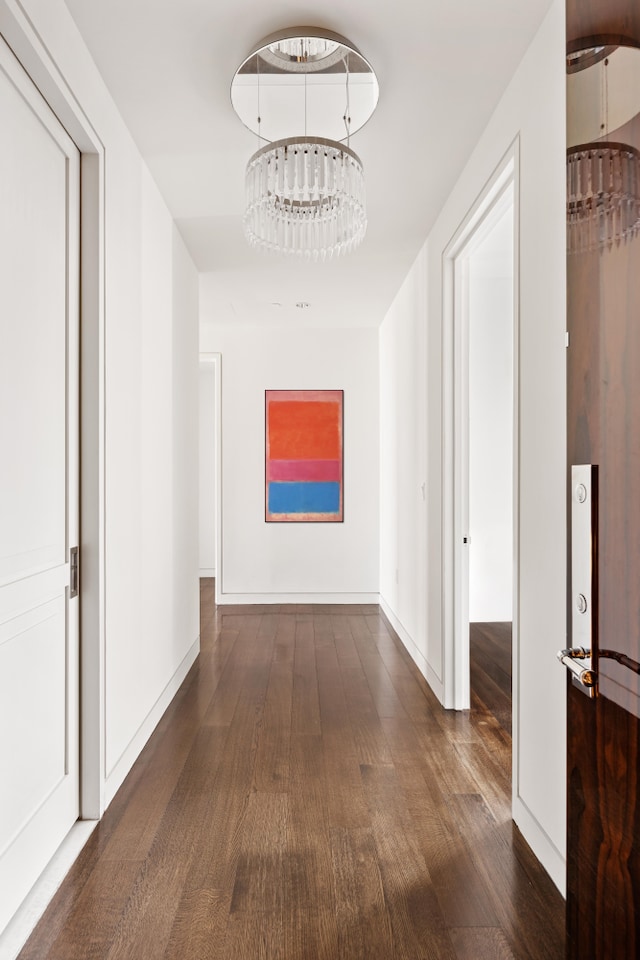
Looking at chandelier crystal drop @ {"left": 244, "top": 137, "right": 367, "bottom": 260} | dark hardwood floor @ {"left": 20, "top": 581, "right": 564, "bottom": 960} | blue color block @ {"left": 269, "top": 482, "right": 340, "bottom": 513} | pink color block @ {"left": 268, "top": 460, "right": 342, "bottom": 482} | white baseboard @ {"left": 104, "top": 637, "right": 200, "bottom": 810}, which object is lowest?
dark hardwood floor @ {"left": 20, "top": 581, "right": 564, "bottom": 960}

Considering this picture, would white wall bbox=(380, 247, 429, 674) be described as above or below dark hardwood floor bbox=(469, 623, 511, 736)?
above

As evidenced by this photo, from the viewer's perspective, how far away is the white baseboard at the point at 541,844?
5.79 ft

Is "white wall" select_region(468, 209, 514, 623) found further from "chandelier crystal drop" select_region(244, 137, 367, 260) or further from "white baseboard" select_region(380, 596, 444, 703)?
"chandelier crystal drop" select_region(244, 137, 367, 260)

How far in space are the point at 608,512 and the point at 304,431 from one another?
5036 mm

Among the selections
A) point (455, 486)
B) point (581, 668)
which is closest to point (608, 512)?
point (581, 668)

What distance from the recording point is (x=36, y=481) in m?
1.81

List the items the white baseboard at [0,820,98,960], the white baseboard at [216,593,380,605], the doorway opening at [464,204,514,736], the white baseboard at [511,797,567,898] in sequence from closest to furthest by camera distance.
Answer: the white baseboard at [0,820,98,960]
the white baseboard at [511,797,567,898]
the doorway opening at [464,204,514,736]
the white baseboard at [216,593,380,605]

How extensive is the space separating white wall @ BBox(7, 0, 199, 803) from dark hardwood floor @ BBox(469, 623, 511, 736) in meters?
1.65

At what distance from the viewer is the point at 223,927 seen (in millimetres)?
1626

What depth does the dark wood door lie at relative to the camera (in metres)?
0.96

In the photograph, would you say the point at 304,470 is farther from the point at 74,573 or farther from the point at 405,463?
the point at 74,573

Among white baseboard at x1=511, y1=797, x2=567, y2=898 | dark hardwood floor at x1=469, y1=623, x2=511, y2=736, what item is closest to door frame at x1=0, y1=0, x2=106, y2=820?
white baseboard at x1=511, y1=797, x2=567, y2=898

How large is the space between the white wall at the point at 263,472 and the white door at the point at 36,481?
3.85m

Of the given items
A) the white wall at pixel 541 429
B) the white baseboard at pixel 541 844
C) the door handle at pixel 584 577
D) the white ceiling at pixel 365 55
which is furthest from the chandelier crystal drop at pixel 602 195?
the white baseboard at pixel 541 844
